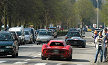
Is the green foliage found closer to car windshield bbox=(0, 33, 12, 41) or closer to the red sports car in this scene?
car windshield bbox=(0, 33, 12, 41)

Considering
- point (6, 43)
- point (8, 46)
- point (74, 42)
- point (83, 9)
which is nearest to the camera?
point (8, 46)

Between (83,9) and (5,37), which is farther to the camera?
(83,9)

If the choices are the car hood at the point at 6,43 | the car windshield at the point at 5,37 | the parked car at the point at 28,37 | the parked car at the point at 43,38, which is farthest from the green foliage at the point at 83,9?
the car hood at the point at 6,43

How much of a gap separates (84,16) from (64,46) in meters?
135

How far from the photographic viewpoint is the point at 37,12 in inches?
3684

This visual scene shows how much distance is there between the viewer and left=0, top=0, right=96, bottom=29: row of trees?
243 ft

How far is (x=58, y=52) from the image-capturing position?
902 inches

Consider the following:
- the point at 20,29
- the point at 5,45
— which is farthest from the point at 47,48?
the point at 20,29

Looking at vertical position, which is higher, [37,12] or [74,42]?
[37,12]

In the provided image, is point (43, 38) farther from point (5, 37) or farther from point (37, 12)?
point (37, 12)

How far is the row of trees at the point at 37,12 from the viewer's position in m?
74.1

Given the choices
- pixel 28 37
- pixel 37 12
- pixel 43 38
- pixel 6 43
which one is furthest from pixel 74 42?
pixel 37 12

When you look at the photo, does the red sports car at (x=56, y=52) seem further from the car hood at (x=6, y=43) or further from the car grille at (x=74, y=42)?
the car grille at (x=74, y=42)

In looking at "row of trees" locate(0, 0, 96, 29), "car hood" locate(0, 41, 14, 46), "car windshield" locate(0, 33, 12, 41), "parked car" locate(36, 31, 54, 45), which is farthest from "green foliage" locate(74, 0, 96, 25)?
"car hood" locate(0, 41, 14, 46)
